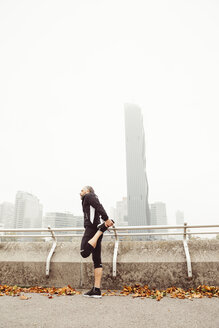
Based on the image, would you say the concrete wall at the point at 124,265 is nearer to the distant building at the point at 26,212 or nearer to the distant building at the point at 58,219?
the distant building at the point at 58,219

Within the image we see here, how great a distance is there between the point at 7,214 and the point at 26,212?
1376 centimetres

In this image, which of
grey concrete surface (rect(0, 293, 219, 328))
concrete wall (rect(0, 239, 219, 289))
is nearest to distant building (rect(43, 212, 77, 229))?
concrete wall (rect(0, 239, 219, 289))

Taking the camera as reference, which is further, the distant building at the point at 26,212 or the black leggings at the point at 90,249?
the distant building at the point at 26,212

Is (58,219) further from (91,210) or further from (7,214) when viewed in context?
(91,210)

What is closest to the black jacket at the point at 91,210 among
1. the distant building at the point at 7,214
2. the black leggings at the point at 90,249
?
the black leggings at the point at 90,249

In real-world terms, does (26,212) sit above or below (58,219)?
above

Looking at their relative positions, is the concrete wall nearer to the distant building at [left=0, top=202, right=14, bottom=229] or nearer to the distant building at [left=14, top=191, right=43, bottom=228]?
the distant building at [left=14, top=191, right=43, bottom=228]

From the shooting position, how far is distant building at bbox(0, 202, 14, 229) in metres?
168

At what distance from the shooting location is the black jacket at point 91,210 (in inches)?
175

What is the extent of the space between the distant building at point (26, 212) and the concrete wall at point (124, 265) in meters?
175

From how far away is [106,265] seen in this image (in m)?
4.82

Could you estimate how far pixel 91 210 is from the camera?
4.51m

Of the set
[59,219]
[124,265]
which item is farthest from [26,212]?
[124,265]

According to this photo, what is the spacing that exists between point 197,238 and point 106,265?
2.02 meters
